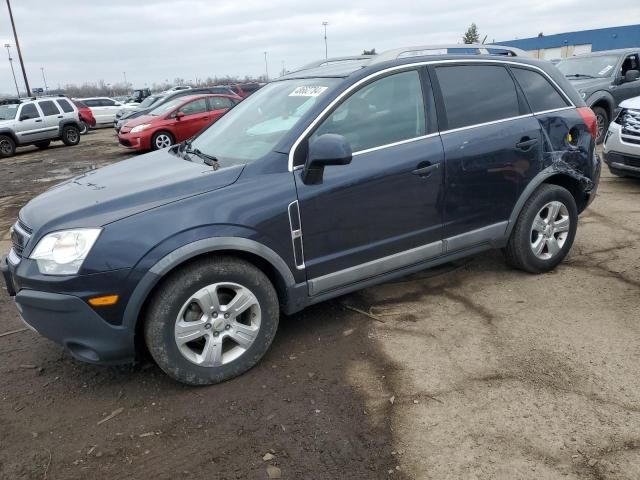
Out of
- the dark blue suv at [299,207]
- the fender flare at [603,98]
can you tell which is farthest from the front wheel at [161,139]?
the fender flare at [603,98]

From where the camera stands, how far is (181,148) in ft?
13.0

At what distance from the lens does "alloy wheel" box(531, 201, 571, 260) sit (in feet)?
13.7

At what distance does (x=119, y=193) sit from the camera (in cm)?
294

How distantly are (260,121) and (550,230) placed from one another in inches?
102

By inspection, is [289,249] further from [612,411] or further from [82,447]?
[612,411]

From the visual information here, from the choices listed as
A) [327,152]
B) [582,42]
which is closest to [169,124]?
[327,152]

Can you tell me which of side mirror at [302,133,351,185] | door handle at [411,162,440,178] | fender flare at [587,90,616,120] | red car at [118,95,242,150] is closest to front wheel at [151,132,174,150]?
red car at [118,95,242,150]

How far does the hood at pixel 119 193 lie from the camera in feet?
9.01

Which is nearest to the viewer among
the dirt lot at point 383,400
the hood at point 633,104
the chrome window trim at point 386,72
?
the dirt lot at point 383,400

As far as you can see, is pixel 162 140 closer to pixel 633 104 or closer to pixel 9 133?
pixel 9 133

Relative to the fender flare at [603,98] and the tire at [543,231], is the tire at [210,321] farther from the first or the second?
the fender flare at [603,98]

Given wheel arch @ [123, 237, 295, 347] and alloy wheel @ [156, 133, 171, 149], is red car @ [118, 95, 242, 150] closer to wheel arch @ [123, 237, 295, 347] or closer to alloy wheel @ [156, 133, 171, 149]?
alloy wheel @ [156, 133, 171, 149]

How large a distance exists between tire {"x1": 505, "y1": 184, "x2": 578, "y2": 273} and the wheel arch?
2.10 meters

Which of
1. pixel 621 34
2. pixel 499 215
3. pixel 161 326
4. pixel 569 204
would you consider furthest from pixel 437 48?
pixel 621 34
